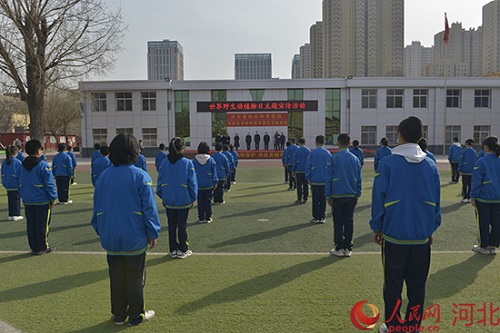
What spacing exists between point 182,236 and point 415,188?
4138 millimetres

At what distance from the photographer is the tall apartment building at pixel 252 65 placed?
176750 millimetres

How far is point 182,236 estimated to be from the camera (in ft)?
21.8

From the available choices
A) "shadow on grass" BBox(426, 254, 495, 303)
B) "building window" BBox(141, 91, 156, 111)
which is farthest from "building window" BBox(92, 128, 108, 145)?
"shadow on grass" BBox(426, 254, 495, 303)

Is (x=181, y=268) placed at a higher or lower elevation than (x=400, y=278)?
lower

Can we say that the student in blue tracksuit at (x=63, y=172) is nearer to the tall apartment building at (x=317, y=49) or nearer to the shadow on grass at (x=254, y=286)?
the shadow on grass at (x=254, y=286)

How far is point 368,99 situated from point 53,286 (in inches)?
1412

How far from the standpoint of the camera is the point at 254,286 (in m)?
5.16

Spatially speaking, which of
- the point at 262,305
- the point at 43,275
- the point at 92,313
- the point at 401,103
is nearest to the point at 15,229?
the point at 43,275

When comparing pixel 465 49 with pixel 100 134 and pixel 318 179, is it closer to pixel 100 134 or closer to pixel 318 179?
pixel 100 134

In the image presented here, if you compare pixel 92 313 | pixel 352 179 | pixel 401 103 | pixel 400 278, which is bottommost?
pixel 92 313

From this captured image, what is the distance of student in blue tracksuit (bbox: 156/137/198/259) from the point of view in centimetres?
661

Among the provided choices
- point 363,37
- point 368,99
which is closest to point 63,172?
point 368,99

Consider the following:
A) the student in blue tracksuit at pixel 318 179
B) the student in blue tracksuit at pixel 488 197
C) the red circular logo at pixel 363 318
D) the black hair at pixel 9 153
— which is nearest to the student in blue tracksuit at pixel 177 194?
the red circular logo at pixel 363 318

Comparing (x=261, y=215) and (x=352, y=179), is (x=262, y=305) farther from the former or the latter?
(x=261, y=215)
